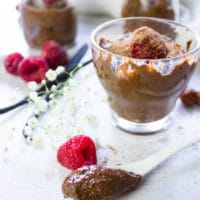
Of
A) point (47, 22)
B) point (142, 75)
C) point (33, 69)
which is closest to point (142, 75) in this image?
point (142, 75)

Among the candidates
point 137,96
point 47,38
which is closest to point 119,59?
point 137,96

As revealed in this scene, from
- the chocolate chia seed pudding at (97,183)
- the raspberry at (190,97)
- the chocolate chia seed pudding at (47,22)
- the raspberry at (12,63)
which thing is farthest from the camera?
the chocolate chia seed pudding at (47,22)

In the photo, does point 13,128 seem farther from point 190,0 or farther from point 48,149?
point 190,0

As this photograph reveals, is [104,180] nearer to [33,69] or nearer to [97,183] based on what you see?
[97,183]

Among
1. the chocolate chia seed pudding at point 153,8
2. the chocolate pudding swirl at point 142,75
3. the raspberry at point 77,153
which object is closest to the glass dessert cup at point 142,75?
the chocolate pudding swirl at point 142,75

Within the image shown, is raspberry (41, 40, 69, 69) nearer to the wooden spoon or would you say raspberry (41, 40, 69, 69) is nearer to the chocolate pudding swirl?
Answer: the chocolate pudding swirl

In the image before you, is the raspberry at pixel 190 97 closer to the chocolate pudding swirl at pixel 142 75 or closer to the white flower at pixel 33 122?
the chocolate pudding swirl at pixel 142 75
